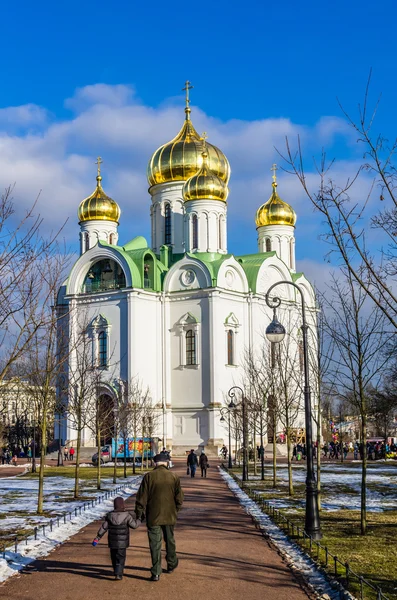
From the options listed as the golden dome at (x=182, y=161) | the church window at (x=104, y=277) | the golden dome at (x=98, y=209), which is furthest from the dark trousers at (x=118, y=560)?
the golden dome at (x=98, y=209)

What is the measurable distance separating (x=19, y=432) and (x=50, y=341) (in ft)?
170

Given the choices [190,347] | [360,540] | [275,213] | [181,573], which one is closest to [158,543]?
[181,573]

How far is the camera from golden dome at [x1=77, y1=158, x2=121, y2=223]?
5984cm

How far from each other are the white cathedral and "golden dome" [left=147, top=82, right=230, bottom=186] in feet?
0.27

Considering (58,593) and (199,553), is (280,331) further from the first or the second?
(58,593)

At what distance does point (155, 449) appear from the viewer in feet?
153

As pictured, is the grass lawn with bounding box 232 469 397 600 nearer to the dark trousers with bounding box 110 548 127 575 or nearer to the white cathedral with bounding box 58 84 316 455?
the dark trousers with bounding box 110 548 127 575

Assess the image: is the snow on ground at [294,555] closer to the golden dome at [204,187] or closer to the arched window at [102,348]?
the arched window at [102,348]

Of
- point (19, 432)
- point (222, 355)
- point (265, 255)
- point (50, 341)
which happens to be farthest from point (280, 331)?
point (19, 432)

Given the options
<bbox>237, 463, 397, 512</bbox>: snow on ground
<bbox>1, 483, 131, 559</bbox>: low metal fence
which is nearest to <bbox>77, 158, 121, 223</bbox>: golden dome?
<bbox>237, 463, 397, 512</bbox>: snow on ground

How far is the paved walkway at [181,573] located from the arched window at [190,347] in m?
38.0

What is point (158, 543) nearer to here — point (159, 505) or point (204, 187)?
point (159, 505)

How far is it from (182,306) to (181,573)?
4403cm

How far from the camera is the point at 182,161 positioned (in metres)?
59.1
